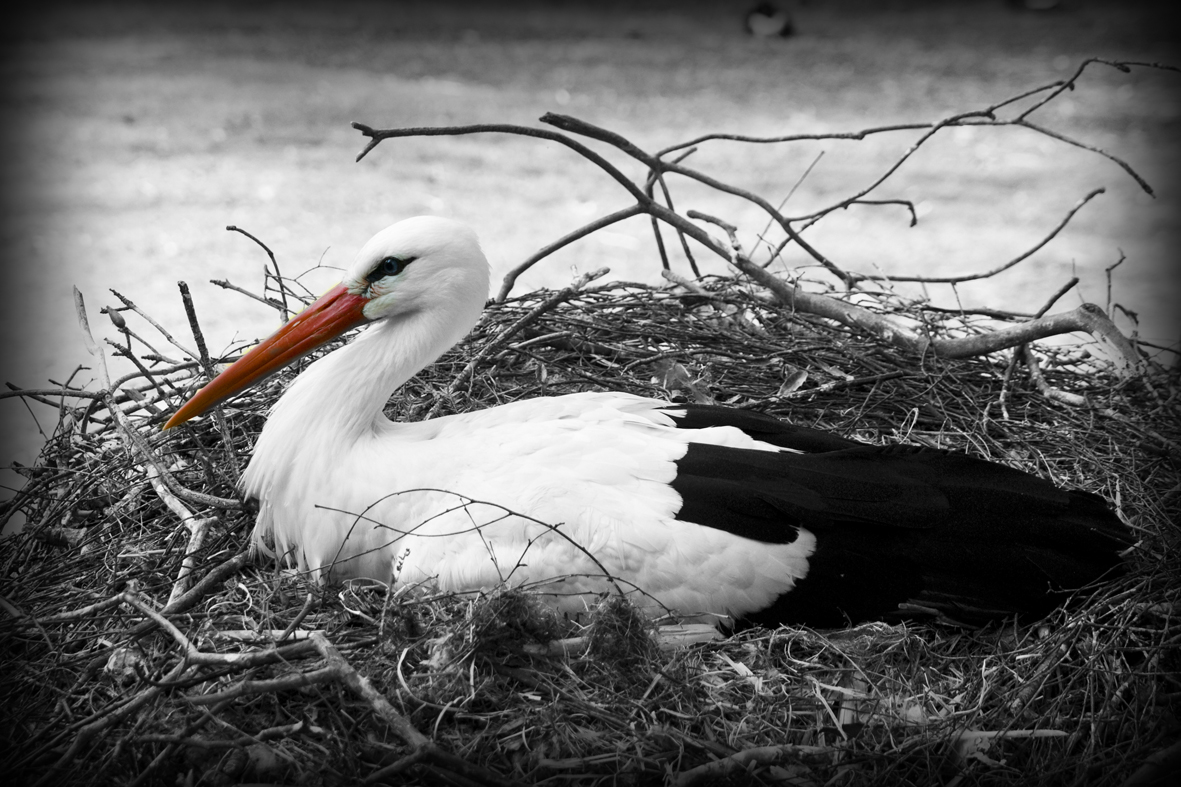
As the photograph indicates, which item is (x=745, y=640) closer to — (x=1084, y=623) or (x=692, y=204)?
(x=1084, y=623)

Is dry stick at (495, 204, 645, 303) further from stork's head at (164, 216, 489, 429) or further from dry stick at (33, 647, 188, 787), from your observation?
dry stick at (33, 647, 188, 787)

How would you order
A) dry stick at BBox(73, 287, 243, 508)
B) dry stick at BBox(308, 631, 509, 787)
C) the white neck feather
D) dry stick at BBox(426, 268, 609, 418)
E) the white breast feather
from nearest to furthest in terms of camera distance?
dry stick at BBox(308, 631, 509, 787) < the white breast feather < the white neck feather < dry stick at BBox(73, 287, 243, 508) < dry stick at BBox(426, 268, 609, 418)

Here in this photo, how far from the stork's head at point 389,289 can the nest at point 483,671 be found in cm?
32

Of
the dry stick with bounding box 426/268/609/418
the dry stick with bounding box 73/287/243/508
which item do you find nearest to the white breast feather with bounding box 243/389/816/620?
the dry stick with bounding box 73/287/243/508

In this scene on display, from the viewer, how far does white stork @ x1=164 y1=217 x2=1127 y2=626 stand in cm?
220

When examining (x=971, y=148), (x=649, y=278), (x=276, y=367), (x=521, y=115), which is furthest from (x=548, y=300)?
(x=971, y=148)

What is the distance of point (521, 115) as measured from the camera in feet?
31.2

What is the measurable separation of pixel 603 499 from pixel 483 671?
1.47 ft

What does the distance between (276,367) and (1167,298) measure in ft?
20.1

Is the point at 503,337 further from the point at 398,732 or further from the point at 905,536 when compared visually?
the point at 398,732

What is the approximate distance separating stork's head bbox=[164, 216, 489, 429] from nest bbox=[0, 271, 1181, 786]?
32 centimetres

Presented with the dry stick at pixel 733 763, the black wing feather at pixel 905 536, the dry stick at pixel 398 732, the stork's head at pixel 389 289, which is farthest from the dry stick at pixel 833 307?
the dry stick at pixel 733 763

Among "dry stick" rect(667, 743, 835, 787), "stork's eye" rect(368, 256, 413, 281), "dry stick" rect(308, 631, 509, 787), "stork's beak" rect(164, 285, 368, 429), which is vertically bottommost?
"dry stick" rect(667, 743, 835, 787)

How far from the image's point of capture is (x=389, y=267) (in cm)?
249
